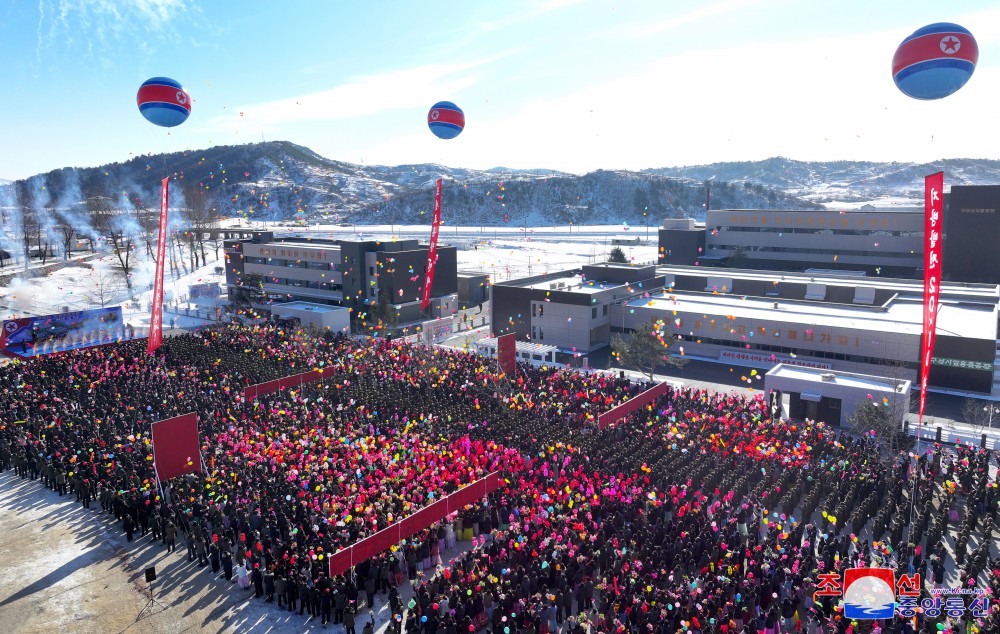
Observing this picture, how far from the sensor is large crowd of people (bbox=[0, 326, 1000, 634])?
1243 centimetres

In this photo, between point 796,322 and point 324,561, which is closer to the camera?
point 324,561

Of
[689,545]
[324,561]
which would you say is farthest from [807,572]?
[324,561]

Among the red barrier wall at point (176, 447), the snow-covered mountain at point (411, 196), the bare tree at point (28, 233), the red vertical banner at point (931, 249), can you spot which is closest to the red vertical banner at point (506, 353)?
the red barrier wall at point (176, 447)

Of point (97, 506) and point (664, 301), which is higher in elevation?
point (664, 301)

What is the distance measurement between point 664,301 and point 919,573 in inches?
977

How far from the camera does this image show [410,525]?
14469mm

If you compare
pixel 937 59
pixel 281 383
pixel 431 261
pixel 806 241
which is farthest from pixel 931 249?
pixel 806 241

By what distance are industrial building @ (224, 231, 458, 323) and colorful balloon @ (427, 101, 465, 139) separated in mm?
8457

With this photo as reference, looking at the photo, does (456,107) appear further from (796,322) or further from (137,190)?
(137,190)

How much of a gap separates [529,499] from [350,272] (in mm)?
31667

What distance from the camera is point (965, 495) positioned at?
17422 mm

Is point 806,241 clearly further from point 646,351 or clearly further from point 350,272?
point 350,272

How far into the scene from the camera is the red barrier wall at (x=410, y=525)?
13016 mm

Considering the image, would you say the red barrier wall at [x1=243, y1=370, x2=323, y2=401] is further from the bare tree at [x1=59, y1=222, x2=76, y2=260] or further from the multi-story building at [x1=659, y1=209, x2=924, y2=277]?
the bare tree at [x1=59, y1=222, x2=76, y2=260]
